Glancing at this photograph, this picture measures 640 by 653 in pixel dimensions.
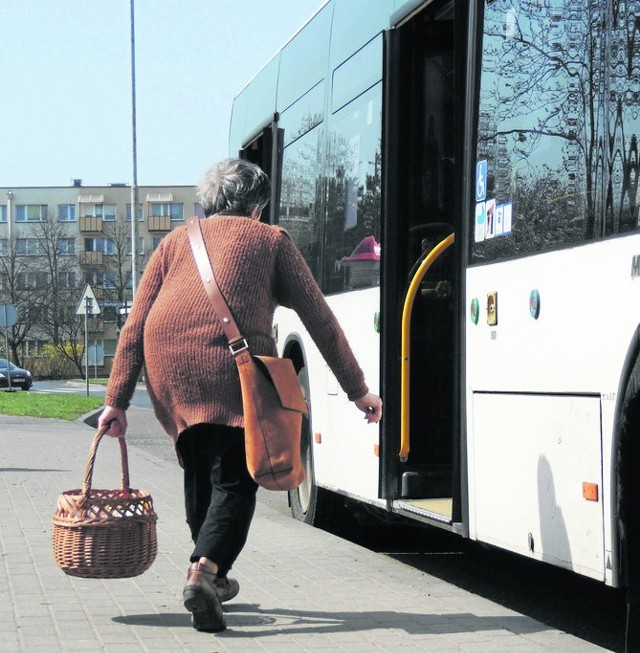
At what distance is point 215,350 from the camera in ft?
18.1

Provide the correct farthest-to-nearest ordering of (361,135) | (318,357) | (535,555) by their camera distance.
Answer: (318,357)
(361,135)
(535,555)

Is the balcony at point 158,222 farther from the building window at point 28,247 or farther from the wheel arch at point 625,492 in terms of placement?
the wheel arch at point 625,492

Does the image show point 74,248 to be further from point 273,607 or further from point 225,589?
point 225,589

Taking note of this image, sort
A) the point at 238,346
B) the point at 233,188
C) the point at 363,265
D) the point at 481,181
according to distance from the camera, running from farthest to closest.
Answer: the point at 363,265 → the point at 481,181 → the point at 233,188 → the point at 238,346

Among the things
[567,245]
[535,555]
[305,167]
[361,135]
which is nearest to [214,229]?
[567,245]

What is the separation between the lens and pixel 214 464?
5559mm

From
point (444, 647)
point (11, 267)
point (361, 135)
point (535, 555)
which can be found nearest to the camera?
point (444, 647)

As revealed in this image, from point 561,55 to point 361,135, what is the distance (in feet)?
9.32

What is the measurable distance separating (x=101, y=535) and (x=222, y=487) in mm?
548

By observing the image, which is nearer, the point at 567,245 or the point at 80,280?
the point at 567,245

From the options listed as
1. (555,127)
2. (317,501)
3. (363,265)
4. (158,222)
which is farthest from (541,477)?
(158,222)

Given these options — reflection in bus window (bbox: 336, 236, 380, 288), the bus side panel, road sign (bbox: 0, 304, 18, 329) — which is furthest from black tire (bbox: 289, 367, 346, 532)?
road sign (bbox: 0, 304, 18, 329)

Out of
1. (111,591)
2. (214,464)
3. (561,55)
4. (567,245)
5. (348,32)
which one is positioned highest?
(348,32)

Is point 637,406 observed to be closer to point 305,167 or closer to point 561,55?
point 561,55
